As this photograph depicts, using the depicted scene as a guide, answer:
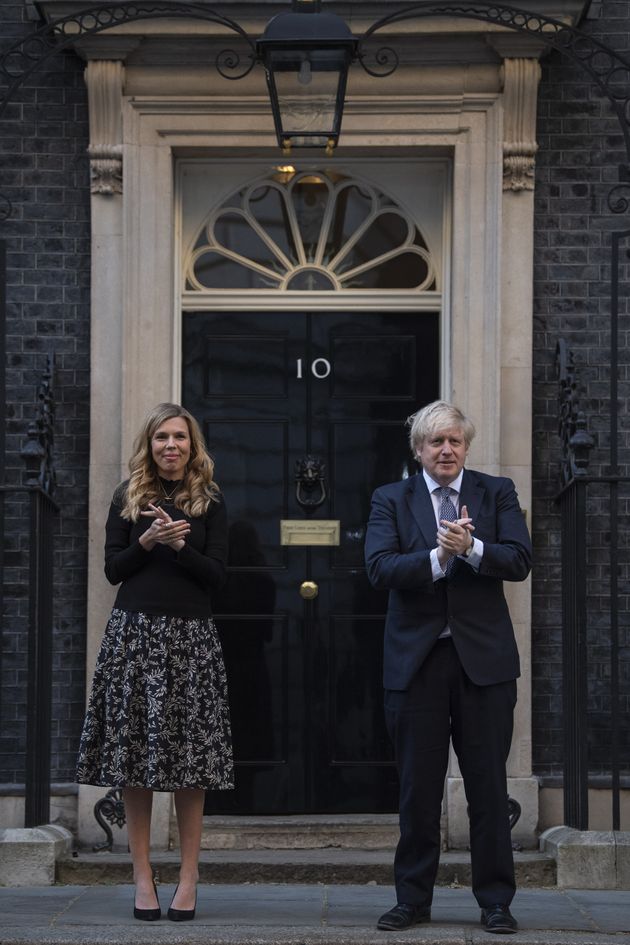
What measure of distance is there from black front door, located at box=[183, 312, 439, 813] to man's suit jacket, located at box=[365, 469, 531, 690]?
89.7 inches

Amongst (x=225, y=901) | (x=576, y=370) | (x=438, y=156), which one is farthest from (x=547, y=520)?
(x=225, y=901)

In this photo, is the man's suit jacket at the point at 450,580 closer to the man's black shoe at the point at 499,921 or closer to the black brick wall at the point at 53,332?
the man's black shoe at the point at 499,921

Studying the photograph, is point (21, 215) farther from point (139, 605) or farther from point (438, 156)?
point (139, 605)

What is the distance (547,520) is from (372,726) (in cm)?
139

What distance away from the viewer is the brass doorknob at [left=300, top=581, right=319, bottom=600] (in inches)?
348

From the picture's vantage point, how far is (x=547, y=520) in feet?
28.4

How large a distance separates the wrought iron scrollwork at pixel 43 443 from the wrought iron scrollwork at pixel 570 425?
7.96 ft

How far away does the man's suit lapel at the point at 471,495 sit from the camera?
654 centimetres

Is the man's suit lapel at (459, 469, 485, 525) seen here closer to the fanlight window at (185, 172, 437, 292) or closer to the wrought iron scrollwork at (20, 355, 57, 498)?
the wrought iron scrollwork at (20, 355, 57, 498)

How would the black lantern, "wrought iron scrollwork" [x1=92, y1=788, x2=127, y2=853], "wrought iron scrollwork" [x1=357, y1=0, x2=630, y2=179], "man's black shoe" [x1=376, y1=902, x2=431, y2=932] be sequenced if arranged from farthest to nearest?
"wrought iron scrollwork" [x1=92, y1=788, x2=127, y2=853] → "wrought iron scrollwork" [x1=357, y1=0, x2=630, y2=179] → the black lantern → "man's black shoe" [x1=376, y1=902, x2=431, y2=932]

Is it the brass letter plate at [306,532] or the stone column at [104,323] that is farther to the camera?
the brass letter plate at [306,532]

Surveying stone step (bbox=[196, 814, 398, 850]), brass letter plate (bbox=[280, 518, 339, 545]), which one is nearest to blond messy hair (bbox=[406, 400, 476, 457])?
brass letter plate (bbox=[280, 518, 339, 545])

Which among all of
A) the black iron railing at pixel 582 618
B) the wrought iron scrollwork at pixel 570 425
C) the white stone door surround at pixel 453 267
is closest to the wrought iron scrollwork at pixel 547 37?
the white stone door surround at pixel 453 267

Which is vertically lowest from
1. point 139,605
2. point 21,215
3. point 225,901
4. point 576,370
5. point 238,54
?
point 225,901
